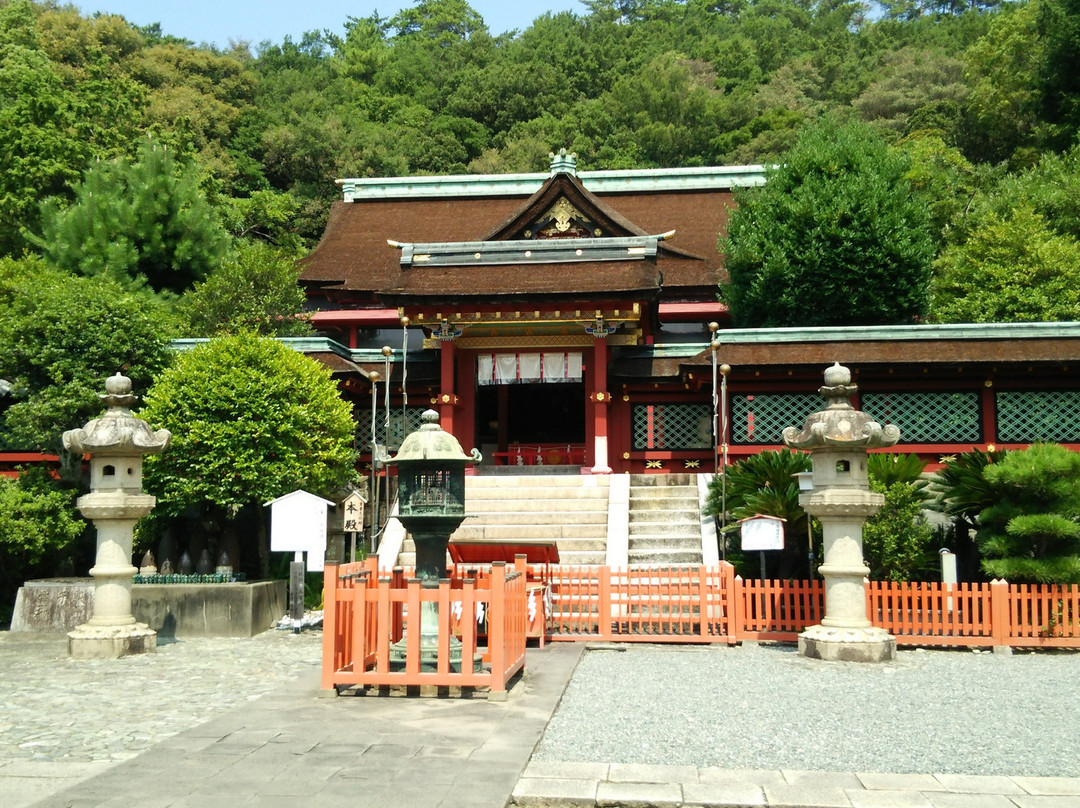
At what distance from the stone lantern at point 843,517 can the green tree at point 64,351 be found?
11.1 metres

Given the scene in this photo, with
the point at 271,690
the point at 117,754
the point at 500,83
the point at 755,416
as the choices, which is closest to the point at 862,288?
the point at 755,416

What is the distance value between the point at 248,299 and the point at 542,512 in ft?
29.7

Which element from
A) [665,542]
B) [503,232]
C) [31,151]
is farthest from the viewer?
[31,151]

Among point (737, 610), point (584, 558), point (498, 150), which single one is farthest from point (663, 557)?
point (498, 150)

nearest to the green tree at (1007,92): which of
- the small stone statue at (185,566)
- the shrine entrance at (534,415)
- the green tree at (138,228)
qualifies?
the shrine entrance at (534,415)

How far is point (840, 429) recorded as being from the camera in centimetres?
1216

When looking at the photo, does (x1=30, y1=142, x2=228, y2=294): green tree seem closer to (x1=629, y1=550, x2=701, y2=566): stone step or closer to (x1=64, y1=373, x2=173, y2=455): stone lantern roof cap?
(x1=64, y1=373, x2=173, y2=455): stone lantern roof cap

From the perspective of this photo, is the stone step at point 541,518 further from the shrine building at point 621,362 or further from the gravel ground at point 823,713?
the gravel ground at point 823,713

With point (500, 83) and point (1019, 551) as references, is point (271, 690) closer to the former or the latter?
point (1019, 551)

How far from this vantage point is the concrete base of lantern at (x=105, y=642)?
39.8ft

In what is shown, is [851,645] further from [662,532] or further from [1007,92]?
[1007,92]

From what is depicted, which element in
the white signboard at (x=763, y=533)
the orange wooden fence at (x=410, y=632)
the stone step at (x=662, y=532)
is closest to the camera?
the orange wooden fence at (x=410, y=632)

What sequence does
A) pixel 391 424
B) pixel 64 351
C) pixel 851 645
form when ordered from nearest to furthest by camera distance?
1. pixel 851 645
2. pixel 64 351
3. pixel 391 424

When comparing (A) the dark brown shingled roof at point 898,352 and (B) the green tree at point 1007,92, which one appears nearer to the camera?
(A) the dark brown shingled roof at point 898,352
